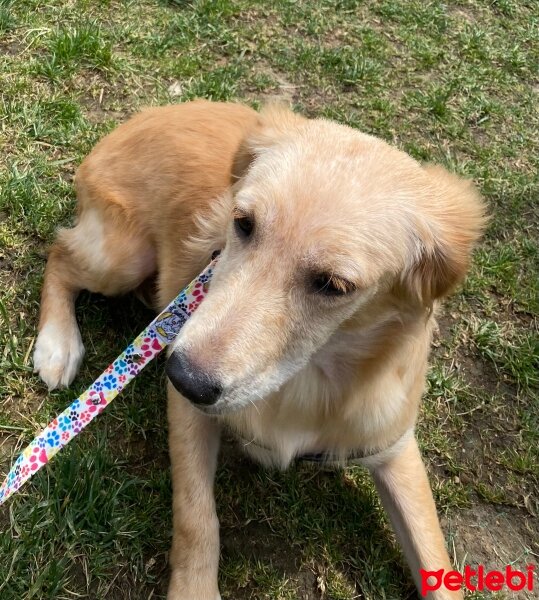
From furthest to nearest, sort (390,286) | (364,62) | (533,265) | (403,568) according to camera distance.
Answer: (364,62) → (533,265) → (403,568) → (390,286)

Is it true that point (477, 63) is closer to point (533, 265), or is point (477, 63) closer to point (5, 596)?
point (533, 265)

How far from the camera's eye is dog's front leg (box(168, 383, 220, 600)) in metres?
2.32

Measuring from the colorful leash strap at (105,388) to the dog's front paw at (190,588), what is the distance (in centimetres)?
69

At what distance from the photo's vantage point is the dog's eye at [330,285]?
1.80 metres

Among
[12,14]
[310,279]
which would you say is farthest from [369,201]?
[12,14]

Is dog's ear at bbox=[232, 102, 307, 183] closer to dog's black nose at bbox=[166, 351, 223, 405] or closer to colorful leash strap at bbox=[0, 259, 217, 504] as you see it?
colorful leash strap at bbox=[0, 259, 217, 504]

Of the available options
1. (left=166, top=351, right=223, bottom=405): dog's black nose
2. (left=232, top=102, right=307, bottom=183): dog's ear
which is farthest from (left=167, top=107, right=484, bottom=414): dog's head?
(left=232, top=102, right=307, bottom=183): dog's ear

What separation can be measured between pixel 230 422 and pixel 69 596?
916 mm

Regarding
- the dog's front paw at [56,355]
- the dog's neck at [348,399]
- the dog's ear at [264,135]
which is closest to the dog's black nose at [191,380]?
the dog's neck at [348,399]

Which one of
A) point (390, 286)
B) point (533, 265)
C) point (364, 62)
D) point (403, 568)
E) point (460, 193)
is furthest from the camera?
point (364, 62)

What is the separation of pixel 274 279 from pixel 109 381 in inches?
34.7

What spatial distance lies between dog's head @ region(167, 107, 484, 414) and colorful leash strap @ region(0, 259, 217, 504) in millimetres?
441

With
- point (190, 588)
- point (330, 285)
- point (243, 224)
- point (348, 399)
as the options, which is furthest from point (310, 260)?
point (190, 588)

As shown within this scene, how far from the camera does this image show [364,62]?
4.59 meters
